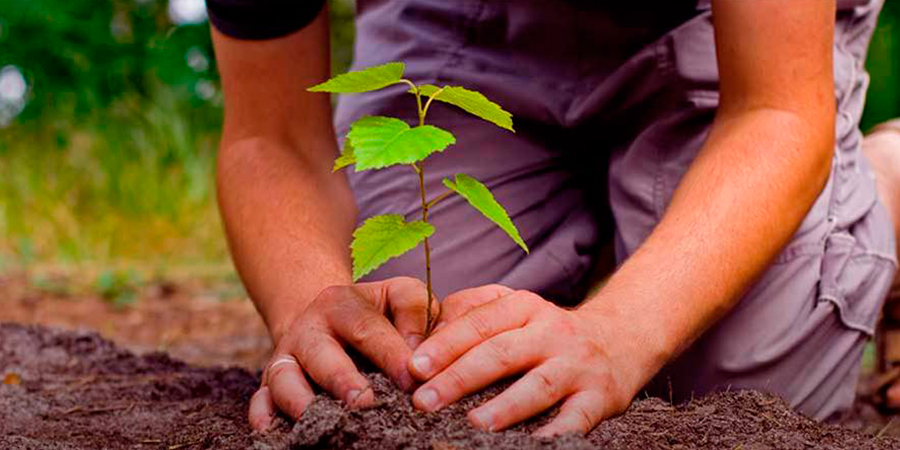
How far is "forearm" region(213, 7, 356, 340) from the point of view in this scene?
182 centimetres

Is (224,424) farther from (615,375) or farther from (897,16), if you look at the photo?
(897,16)

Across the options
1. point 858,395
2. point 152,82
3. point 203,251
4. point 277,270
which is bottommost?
point 858,395

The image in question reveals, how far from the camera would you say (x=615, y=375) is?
4.51ft

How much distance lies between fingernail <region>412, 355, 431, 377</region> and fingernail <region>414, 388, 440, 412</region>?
0.03 m

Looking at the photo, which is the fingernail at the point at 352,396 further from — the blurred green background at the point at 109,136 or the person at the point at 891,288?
the blurred green background at the point at 109,136

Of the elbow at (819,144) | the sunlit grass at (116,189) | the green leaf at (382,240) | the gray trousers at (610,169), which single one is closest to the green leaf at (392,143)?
the green leaf at (382,240)

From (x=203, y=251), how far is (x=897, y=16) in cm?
397

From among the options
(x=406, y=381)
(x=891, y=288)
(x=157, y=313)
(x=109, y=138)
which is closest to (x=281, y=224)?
(x=406, y=381)

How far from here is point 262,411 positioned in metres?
1.42

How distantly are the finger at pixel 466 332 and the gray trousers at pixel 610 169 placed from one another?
2.22ft

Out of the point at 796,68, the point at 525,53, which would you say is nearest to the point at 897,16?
the point at 525,53

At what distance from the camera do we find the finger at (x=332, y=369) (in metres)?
1.30

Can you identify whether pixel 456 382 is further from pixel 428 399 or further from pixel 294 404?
pixel 294 404

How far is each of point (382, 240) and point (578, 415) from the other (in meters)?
0.33
